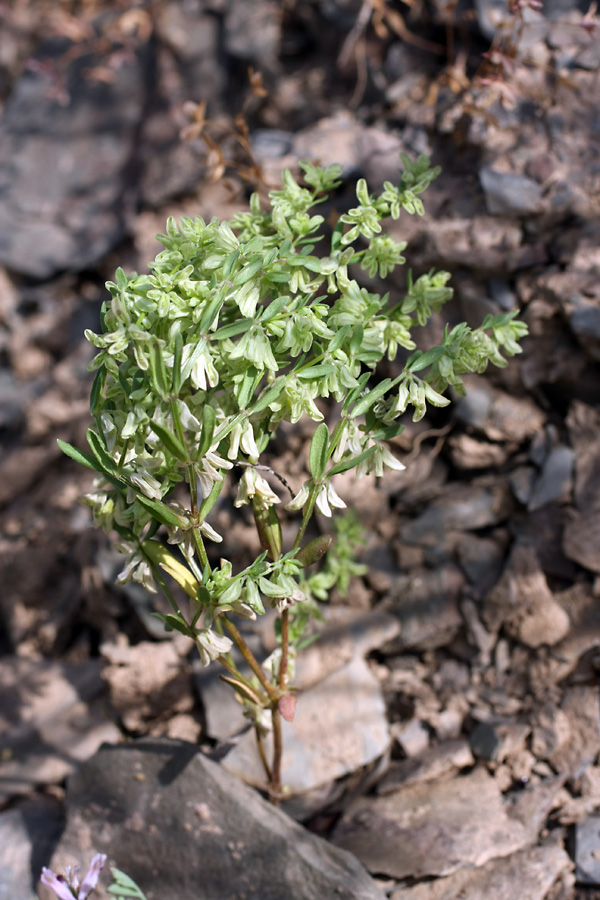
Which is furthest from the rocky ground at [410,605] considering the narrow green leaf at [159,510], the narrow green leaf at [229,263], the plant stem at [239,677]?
the narrow green leaf at [229,263]

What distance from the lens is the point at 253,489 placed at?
1.58m

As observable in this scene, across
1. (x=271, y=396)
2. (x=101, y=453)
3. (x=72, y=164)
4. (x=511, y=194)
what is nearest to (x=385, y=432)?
(x=271, y=396)

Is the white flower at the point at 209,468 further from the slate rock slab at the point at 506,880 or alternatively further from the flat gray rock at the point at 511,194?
the flat gray rock at the point at 511,194

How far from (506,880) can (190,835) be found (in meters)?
0.92

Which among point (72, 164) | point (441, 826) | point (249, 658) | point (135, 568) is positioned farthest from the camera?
point (72, 164)

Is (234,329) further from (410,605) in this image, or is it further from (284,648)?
(410,605)

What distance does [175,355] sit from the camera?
1396mm

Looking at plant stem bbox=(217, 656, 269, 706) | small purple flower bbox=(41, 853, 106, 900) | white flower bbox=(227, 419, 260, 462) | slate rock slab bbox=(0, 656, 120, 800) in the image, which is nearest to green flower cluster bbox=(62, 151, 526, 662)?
white flower bbox=(227, 419, 260, 462)

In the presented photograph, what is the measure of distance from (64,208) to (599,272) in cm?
331

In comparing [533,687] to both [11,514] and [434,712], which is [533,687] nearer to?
[434,712]

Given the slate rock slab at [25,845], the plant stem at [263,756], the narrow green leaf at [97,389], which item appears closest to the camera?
the narrow green leaf at [97,389]

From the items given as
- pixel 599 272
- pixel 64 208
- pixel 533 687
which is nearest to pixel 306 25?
pixel 64 208

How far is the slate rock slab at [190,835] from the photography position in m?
1.95

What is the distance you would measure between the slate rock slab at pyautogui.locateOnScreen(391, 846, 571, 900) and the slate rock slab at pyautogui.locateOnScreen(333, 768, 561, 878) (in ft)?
0.09
